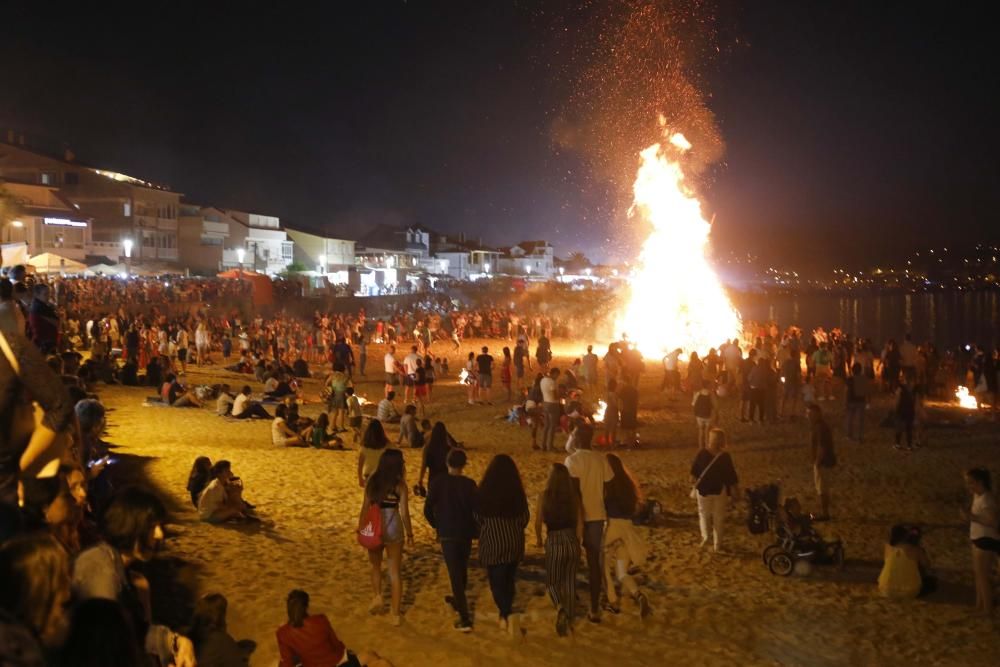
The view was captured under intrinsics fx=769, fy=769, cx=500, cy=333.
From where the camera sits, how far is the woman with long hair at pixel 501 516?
616 centimetres

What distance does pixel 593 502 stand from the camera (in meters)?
6.80

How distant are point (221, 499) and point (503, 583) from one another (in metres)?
4.46

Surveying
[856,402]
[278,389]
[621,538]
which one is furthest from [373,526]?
[278,389]

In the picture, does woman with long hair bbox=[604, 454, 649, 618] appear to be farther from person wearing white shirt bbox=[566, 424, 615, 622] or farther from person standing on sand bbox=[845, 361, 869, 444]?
person standing on sand bbox=[845, 361, 869, 444]

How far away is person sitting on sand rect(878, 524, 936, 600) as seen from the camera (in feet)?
26.1

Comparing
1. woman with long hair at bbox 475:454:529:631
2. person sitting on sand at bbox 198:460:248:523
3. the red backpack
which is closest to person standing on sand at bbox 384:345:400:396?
person sitting on sand at bbox 198:460:248:523

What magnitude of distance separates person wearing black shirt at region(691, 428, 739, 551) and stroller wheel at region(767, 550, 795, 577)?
28.6 inches

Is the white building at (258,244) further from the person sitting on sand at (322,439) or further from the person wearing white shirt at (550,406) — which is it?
the person wearing white shirt at (550,406)

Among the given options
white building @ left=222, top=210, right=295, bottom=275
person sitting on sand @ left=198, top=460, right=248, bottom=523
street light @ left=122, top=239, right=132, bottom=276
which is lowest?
person sitting on sand @ left=198, top=460, right=248, bottom=523

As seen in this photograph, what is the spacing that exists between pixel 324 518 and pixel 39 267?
1120 inches

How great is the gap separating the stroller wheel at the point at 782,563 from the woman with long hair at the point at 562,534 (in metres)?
3.10

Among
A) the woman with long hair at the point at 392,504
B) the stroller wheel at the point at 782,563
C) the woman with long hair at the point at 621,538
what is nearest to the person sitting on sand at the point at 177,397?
the woman with long hair at the point at 392,504

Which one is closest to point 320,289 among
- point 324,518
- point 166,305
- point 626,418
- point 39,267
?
point 166,305

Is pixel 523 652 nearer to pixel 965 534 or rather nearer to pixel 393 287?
pixel 965 534
